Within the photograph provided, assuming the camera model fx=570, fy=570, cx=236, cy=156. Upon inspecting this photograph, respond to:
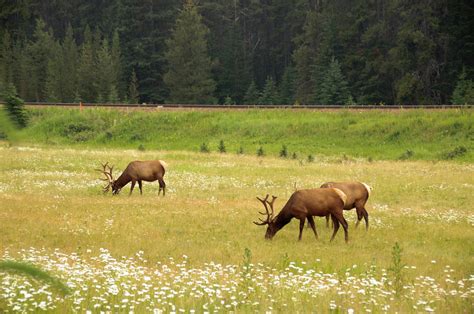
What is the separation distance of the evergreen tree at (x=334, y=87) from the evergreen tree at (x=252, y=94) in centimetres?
1456

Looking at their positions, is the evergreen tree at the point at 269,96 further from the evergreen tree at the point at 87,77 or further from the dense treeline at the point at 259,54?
the evergreen tree at the point at 87,77

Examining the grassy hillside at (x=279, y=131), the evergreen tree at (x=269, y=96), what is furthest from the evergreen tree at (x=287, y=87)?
the grassy hillside at (x=279, y=131)

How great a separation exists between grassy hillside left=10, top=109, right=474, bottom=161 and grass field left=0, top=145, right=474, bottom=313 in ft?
23.1

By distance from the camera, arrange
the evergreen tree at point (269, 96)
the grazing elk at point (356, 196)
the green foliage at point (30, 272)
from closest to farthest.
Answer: the green foliage at point (30, 272) < the grazing elk at point (356, 196) < the evergreen tree at point (269, 96)

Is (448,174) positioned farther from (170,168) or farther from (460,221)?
(170,168)

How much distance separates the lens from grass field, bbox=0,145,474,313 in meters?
8.76

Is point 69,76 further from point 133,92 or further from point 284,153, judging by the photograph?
point 284,153

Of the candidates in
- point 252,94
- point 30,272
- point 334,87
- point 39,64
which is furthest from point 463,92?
point 30,272

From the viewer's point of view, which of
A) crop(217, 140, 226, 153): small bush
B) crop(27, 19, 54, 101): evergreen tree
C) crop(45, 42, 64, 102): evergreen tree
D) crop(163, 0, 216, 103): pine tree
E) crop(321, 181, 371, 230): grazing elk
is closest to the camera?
crop(321, 181, 371, 230): grazing elk

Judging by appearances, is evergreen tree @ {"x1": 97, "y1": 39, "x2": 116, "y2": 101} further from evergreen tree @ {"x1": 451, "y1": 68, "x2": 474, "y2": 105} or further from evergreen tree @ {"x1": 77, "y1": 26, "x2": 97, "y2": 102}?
evergreen tree @ {"x1": 451, "y1": 68, "x2": 474, "y2": 105}

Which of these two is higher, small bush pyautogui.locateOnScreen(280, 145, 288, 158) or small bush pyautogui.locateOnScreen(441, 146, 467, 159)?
small bush pyautogui.locateOnScreen(441, 146, 467, 159)

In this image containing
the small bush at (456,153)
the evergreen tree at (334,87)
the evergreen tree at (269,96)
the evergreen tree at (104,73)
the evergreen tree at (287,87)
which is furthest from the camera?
the evergreen tree at (287,87)

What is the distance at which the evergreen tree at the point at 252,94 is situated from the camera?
84.6 meters

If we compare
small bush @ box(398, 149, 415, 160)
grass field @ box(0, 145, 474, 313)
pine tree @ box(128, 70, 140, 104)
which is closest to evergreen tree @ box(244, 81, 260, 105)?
pine tree @ box(128, 70, 140, 104)
